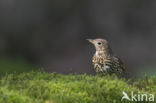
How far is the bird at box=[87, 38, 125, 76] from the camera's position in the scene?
11375 millimetres

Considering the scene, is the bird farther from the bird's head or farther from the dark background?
the dark background

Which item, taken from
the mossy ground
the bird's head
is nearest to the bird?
the bird's head

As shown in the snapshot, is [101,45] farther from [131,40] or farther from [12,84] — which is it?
[131,40]

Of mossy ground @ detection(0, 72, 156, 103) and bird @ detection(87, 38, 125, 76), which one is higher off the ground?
bird @ detection(87, 38, 125, 76)

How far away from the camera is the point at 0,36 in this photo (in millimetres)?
18328

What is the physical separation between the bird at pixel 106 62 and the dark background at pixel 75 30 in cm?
606

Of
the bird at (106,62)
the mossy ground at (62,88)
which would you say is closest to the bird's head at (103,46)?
the bird at (106,62)

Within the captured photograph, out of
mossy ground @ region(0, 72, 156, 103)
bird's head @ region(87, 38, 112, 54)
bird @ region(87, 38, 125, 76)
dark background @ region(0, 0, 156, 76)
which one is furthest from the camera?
dark background @ region(0, 0, 156, 76)

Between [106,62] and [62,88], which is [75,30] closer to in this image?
[106,62]

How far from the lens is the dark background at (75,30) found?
18.3 m

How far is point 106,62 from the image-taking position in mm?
11445

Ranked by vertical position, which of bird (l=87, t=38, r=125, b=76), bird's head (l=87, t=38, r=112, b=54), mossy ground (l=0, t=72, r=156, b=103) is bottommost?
mossy ground (l=0, t=72, r=156, b=103)

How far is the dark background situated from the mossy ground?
300 inches

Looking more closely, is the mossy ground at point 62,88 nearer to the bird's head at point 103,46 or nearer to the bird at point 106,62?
the bird at point 106,62
